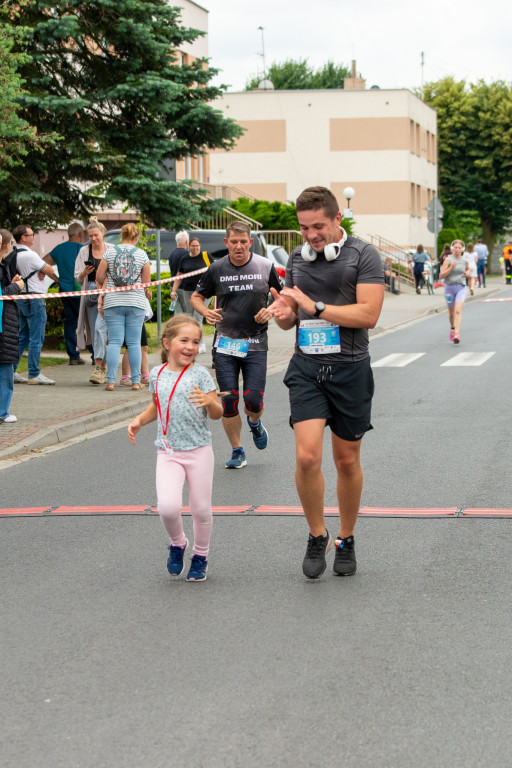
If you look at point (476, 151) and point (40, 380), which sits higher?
point (476, 151)

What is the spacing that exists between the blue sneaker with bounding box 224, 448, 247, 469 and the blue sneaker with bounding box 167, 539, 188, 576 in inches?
132

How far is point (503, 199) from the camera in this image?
75.0 m

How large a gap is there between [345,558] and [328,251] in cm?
157

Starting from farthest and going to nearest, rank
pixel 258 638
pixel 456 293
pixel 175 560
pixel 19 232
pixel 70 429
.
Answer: pixel 456 293 → pixel 19 232 → pixel 70 429 → pixel 175 560 → pixel 258 638

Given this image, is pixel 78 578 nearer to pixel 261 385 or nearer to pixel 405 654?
pixel 405 654

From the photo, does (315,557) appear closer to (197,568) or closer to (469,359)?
(197,568)

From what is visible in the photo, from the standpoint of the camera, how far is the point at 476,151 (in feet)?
249

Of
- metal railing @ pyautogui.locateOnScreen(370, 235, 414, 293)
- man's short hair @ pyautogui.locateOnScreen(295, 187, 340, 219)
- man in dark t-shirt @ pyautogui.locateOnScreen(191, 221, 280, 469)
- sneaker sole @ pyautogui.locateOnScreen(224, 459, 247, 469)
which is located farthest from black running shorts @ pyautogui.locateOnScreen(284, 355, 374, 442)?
metal railing @ pyautogui.locateOnScreen(370, 235, 414, 293)

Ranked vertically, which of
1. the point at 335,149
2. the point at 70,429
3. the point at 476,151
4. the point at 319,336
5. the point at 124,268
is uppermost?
the point at 476,151

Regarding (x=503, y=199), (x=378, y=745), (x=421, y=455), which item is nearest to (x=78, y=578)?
(x=378, y=745)

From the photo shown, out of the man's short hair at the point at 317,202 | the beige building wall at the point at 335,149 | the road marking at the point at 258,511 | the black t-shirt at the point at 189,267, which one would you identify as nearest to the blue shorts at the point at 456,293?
the black t-shirt at the point at 189,267

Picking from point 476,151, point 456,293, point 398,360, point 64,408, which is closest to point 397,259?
point 476,151

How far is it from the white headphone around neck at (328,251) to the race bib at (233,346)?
3.23 m

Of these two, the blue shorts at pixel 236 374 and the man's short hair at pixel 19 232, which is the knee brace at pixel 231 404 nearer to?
the blue shorts at pixel 236 374
